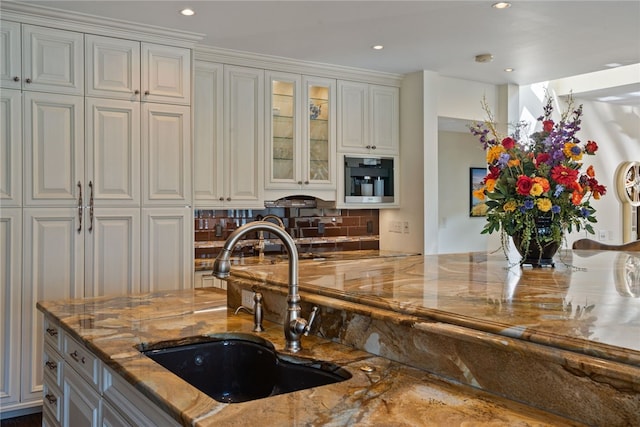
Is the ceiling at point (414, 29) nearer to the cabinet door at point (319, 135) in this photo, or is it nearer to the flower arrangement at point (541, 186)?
the cabinet door at point (319, 135)

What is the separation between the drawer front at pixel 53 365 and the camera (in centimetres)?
224

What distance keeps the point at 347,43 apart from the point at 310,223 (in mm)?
1725

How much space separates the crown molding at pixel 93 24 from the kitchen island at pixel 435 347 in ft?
6.71

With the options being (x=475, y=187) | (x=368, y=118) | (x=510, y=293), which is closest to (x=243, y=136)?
(x=368, y=118)

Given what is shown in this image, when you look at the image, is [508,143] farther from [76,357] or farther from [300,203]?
[300,203]

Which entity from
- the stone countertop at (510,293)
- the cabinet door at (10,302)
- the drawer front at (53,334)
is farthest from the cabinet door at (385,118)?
the drawer front at (53,334)

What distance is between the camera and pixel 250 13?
3445 millimetres

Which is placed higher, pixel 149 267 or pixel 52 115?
pixel 52 115

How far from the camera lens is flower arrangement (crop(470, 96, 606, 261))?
224 cm

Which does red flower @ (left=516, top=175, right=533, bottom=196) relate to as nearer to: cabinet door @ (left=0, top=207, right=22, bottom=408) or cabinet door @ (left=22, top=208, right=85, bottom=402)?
cabinet door @ (left=22, top=208, right=85, bottom=402)

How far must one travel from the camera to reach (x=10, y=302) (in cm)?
339

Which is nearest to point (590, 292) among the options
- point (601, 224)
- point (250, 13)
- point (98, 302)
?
point (98, 302)

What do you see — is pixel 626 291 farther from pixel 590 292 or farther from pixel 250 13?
pixel 250 13

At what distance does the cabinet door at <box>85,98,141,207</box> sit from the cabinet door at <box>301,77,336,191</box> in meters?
1.48
